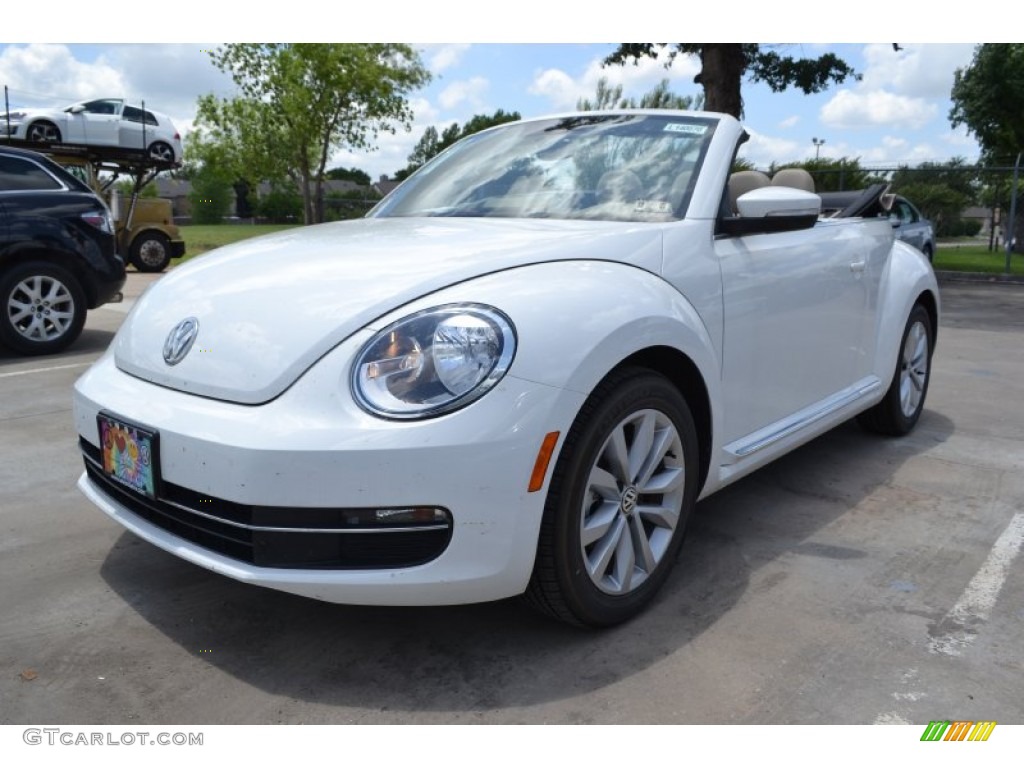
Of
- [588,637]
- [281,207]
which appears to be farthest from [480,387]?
[281,207]

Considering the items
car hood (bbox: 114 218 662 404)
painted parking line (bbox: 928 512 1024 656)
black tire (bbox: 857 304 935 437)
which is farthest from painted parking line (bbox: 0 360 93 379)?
painted parking line (bbox: 928 512 1024 656)

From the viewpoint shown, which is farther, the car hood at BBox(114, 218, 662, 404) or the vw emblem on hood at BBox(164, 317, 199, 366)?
A: the vw emblem on hood at BBox(164, 317, 199, 366)

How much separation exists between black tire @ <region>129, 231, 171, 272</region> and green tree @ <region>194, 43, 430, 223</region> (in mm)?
13022

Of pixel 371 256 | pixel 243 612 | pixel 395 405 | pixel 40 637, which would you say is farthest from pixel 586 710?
pixel 40 637

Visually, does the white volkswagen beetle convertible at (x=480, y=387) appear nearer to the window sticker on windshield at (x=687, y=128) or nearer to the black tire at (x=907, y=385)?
the window sticker on windshield at (x=687, y=128)

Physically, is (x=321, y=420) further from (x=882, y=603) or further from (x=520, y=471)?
(x=882, y=603)

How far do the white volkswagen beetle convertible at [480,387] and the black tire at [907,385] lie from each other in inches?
57.8

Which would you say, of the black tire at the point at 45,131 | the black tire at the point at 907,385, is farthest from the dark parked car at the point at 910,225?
the black tire at the point at 45,131

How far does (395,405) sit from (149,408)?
724 millimetres

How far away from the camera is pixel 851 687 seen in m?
2.25

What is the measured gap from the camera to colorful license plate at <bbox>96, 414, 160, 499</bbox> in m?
2.28

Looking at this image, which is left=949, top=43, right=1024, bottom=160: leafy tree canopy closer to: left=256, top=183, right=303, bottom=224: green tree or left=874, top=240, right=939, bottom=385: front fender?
left=874, top=240, right=939, bottom=385: front fender

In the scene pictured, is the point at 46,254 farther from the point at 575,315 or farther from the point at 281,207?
the point at 281,207

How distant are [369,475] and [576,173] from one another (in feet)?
5.27
